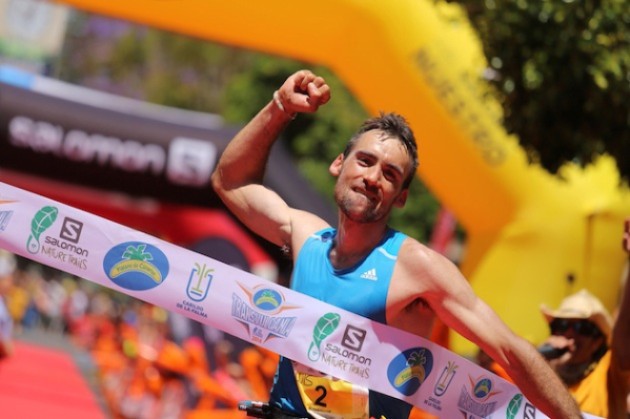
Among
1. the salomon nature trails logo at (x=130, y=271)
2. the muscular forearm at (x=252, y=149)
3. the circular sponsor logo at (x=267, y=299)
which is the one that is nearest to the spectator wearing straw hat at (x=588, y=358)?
the circular sponsor logo at (x=267, y=299)

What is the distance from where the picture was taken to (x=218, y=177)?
4.20 metres

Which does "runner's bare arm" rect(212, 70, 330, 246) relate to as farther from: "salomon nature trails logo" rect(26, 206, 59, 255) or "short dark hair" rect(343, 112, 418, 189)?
"salomon nature trails logo" rect(26, 206, 59, 255)

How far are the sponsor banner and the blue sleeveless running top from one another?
63 millimetres

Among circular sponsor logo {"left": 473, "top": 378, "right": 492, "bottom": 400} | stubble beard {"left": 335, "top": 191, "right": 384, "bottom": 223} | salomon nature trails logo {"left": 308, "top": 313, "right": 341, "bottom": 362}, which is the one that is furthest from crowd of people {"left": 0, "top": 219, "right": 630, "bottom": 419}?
stubble beard {"left": 335, "top": 191, "right": 384, "bottom": 223}

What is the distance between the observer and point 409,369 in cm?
376

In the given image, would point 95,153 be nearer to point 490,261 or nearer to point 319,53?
point 319,53

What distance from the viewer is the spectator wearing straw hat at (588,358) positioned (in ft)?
15.5

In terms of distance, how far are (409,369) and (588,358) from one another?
76.4 inches

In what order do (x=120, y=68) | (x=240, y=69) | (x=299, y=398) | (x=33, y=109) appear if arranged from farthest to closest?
(x=120, y=68), (x=240, y=69), (x=33, y=109), (x=299, y=398)

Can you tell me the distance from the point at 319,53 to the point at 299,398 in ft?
15.5

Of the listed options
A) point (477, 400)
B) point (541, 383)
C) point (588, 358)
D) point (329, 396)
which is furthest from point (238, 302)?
point (588, 358)

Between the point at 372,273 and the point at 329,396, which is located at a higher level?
the point at 372,273

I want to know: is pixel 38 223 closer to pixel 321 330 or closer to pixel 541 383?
pixel 321 330

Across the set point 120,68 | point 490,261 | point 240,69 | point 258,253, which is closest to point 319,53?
point 490,261
